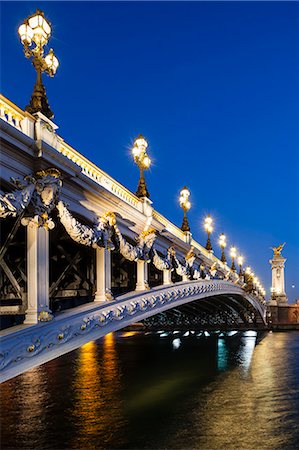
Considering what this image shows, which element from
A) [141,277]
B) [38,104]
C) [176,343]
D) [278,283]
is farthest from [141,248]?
[278,283]

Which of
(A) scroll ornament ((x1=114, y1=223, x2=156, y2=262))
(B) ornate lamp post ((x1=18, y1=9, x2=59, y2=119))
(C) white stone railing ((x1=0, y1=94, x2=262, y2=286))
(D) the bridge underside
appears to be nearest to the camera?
(C) white stone railing ((x1=0, y1=94, x2=262, y2=286))

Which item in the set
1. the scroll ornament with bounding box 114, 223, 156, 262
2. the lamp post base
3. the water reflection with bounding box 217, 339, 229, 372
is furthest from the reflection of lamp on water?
the lamp post base

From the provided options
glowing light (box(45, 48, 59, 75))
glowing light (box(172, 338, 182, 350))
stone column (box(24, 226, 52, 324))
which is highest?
glowing light (box(45, 48, 59, 75))

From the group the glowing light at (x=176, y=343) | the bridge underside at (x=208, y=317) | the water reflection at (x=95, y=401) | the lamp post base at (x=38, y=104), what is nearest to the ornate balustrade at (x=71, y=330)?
the water reflection at (x=95, y=401)

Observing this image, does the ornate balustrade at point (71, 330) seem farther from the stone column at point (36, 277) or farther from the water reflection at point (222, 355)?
the water reflection at point (222, 355)

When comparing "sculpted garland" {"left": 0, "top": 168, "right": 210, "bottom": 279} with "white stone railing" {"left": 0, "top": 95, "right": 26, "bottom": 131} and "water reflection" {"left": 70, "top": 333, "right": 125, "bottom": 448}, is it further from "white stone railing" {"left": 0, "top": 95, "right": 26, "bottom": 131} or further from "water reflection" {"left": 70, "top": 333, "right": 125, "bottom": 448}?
"water reflection" {"left": 70, "top": 333, "right": 125, "bottom": 448}

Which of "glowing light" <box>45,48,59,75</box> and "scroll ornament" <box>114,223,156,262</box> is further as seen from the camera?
"scroll ornament" <box>114,223,156,262</box>

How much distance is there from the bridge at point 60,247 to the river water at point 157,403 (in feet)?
9.11

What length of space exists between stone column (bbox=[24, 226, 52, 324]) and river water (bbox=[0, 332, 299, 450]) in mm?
3622

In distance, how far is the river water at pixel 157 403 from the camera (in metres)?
12.3

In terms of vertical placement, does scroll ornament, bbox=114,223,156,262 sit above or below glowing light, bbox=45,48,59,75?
below

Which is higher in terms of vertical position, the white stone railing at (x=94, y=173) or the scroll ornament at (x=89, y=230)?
the white stone railing at (x=94, y=173)

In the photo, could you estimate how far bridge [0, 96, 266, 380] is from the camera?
9.87 metres

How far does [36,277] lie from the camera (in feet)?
34.4
